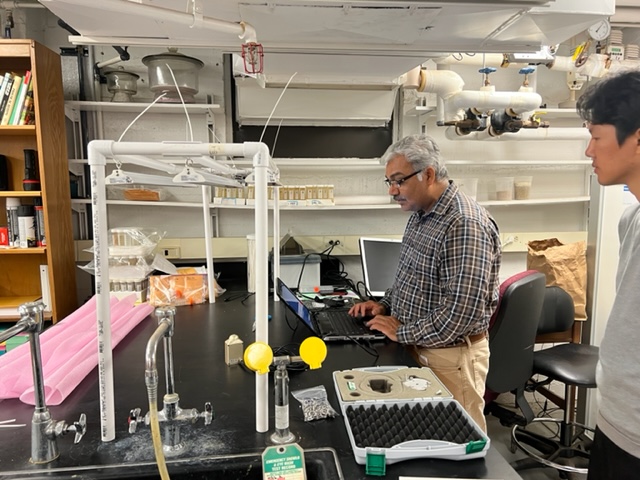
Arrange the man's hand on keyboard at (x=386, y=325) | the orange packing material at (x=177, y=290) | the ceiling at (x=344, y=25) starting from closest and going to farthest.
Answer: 1. the ceiling at (x=344, y=25)
2. the man's hand on keyboard at (x=386, y=325)
3. the orange packing material at (x=177, y=290)

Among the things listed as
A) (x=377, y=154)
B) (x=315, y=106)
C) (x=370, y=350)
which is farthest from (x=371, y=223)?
(x=370, y=350)

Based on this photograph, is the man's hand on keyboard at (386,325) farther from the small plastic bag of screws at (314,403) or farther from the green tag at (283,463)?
the green tag at (283,463)

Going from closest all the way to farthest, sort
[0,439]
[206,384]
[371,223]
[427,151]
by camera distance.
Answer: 1. [0,439]
2. [206,384]
3. [427,151]
4. [371,223]

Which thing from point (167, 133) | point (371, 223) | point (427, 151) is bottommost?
point (371, 223)

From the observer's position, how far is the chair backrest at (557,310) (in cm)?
212

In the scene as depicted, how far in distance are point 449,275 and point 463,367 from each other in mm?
343

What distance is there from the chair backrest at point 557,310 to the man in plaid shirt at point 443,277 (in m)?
0.92

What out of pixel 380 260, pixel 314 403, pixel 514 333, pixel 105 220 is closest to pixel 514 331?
pixel 514 333

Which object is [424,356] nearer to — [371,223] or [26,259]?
[371,223]

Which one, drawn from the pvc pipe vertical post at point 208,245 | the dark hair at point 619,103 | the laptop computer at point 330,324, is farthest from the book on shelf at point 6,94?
the dark hair at point 619,103

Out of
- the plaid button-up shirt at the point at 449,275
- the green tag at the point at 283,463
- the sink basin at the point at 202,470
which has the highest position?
the plaid button-up shirt at the point at 449,275

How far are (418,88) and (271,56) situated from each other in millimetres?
1165

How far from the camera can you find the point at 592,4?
122 centimetres

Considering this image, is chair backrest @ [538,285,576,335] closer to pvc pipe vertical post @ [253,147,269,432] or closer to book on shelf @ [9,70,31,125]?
pvc pipe vertical post @ [253,147,269,432]
